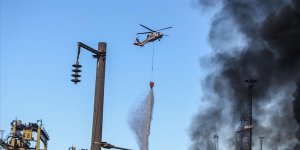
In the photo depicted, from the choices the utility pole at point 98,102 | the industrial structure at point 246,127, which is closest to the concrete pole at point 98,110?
the utility pole at point 98,102

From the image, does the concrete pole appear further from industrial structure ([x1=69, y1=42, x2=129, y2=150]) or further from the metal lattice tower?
the metal lattice tower

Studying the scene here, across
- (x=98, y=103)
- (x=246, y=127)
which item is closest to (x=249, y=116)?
(x=246, y=127)

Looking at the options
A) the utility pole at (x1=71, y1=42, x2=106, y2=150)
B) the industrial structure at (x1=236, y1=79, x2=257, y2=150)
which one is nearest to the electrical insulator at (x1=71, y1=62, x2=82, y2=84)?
the utility pole at (x1=71, y1=42, x2=106, y2=150)

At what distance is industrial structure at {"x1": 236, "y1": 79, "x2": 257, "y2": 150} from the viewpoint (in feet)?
268

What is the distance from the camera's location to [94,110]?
1927 centimetres

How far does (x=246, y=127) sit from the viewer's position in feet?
290

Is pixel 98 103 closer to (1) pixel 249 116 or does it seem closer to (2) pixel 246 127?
(1) pixel 249 116

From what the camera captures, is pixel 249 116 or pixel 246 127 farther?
pixel 246 127

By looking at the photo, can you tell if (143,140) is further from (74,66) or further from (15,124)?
(15,124)

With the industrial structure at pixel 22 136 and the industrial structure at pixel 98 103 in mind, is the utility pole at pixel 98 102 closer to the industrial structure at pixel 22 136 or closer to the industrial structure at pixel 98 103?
the industrial structure at pixel 98 103

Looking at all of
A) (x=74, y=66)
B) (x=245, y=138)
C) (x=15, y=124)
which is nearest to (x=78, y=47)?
(x=74, y=66)

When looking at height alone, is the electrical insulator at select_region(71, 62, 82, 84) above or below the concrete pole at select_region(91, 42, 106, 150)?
above

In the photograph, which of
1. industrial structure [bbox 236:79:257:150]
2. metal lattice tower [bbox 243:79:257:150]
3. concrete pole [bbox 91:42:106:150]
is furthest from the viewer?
industrial structure [bbox 236:79:257:150]

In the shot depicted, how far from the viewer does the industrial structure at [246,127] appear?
8163 cm
